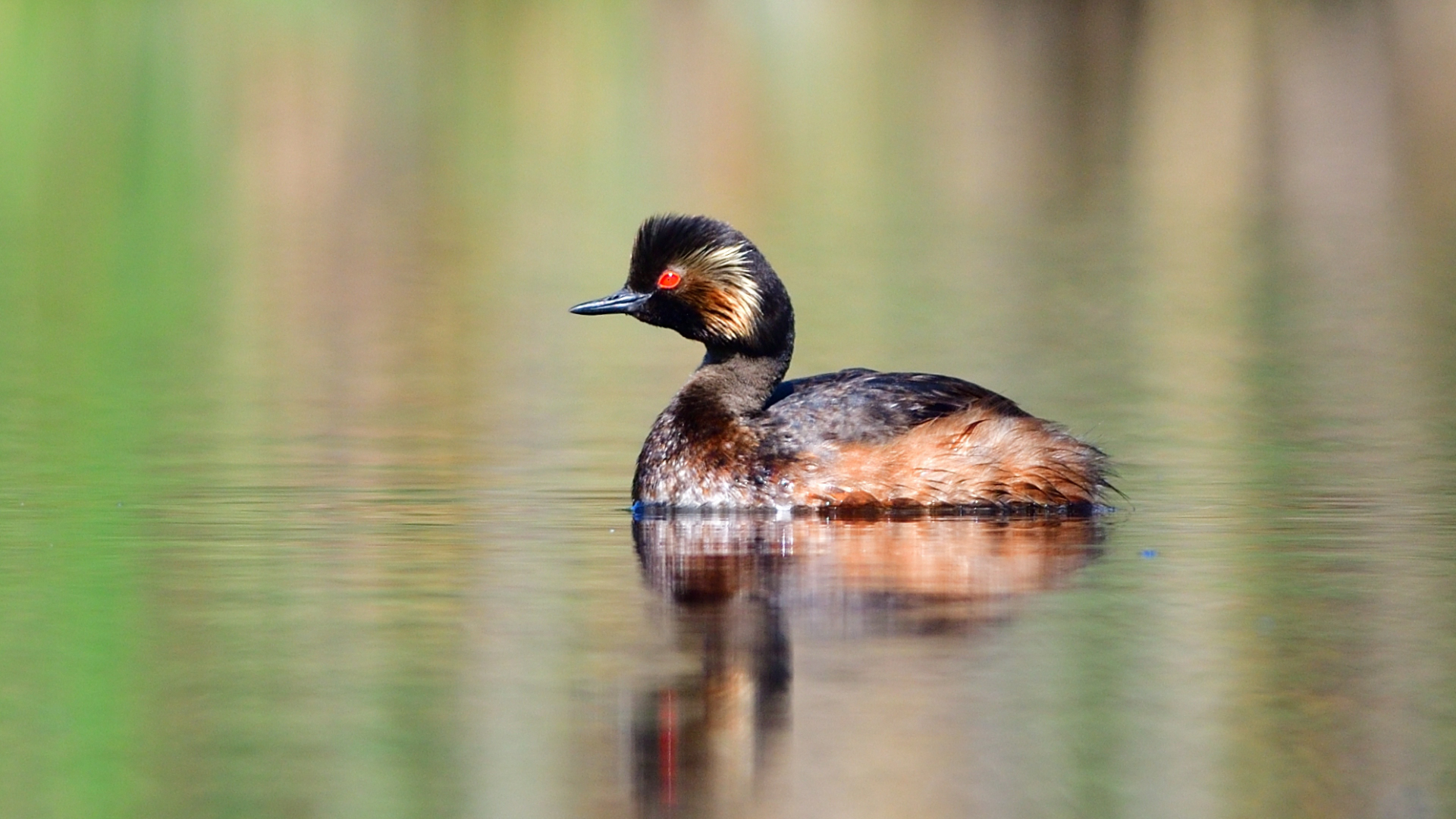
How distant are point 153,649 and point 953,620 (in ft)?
8.59

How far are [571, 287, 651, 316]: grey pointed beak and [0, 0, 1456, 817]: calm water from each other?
0.87m

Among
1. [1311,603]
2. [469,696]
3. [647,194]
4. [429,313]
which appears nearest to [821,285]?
[429,313]

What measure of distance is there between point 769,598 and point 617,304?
3751 millimetres

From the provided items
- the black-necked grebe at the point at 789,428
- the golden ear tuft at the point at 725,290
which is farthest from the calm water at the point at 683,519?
the golden ear tuft at the point at 725,290

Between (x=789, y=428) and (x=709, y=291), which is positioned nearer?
(x=789, y=428)

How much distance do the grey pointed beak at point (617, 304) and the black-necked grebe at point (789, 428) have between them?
0.4 inches

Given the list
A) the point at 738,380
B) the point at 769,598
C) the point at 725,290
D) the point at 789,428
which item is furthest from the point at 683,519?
the point at 769,598

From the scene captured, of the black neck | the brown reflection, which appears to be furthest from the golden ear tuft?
the brown reflection

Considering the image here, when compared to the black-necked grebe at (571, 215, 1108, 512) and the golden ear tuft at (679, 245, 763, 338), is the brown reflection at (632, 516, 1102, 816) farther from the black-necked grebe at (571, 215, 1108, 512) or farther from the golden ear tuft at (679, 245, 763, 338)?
the golden ear tuft at (679, 245, 763, 338)

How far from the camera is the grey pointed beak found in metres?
12.5

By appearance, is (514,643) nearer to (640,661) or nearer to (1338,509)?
(640,661)

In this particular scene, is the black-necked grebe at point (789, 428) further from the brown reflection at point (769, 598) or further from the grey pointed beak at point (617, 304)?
the brown reflection at point (769, 598)

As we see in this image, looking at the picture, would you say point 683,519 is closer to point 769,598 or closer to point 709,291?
point 709,291

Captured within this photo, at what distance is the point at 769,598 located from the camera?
9.06 m
